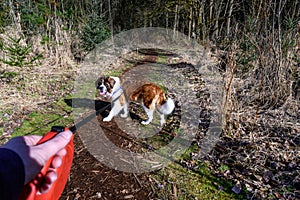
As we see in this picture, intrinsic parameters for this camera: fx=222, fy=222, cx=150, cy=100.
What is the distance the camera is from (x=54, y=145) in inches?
51.7

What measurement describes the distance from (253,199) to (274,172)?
68 cm

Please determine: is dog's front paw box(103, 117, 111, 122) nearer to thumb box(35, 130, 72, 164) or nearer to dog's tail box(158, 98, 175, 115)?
dog's tail box(158, 98, 175, 115)

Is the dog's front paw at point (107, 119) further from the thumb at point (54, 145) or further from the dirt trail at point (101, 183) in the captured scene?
the thumb at point (54, 145)

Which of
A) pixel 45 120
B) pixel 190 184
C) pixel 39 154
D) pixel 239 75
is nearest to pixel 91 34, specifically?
pixel 45 120

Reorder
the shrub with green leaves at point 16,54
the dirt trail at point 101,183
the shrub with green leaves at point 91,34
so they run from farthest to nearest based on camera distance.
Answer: the shrub with green leaves at point 91,34, the shrub with green leaves at point 16,54, the dirt trail at point 101,183

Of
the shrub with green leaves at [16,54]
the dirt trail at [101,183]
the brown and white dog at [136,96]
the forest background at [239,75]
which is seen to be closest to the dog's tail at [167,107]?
the brown and white dog at [136,96]

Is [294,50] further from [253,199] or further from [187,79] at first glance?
[253,199]

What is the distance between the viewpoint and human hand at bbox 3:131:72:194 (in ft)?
3.70

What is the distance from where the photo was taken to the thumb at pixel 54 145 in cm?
124

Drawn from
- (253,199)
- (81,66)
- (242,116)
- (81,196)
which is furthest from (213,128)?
(81,66)

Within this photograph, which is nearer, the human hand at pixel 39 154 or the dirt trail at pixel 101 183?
the human hand at pixel 39 154

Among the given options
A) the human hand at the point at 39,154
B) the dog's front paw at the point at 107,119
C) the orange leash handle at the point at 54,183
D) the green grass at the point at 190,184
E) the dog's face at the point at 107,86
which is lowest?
the green grass at the point at 190,184

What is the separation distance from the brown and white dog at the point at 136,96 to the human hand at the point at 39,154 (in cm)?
299

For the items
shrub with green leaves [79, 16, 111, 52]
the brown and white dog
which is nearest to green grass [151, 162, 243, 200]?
the brown and white dog
